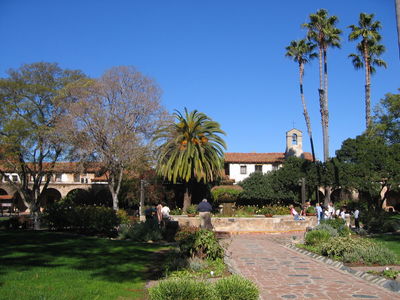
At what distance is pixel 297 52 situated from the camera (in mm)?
39969

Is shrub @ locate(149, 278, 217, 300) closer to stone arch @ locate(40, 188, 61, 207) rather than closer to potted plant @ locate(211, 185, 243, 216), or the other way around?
potted plant @ locate(211, 185, 243, 216)

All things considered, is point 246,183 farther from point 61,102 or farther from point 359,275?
point 359,275

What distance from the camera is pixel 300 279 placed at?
899 cm

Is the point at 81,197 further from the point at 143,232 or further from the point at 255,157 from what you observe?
the point at 143,232

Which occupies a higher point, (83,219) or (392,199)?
(392,199)

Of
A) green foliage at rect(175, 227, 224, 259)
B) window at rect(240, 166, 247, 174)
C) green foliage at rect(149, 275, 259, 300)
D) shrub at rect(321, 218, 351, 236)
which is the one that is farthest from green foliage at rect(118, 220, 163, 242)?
window at rect(240, 166, 247, 174)

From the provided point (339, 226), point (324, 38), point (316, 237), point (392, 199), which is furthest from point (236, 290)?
point (392, 199)

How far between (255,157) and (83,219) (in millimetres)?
37224

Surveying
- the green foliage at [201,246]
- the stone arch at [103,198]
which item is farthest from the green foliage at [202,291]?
the stone arch at [103,198]

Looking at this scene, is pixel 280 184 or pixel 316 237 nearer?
pixel 316 237

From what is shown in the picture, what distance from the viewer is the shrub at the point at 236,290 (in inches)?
242

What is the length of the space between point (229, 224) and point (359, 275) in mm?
16081

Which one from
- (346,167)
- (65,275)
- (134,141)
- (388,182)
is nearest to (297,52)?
(346,167)

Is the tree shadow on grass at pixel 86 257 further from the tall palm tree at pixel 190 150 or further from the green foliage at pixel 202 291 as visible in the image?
the tall palm tree at pixel 190 150
